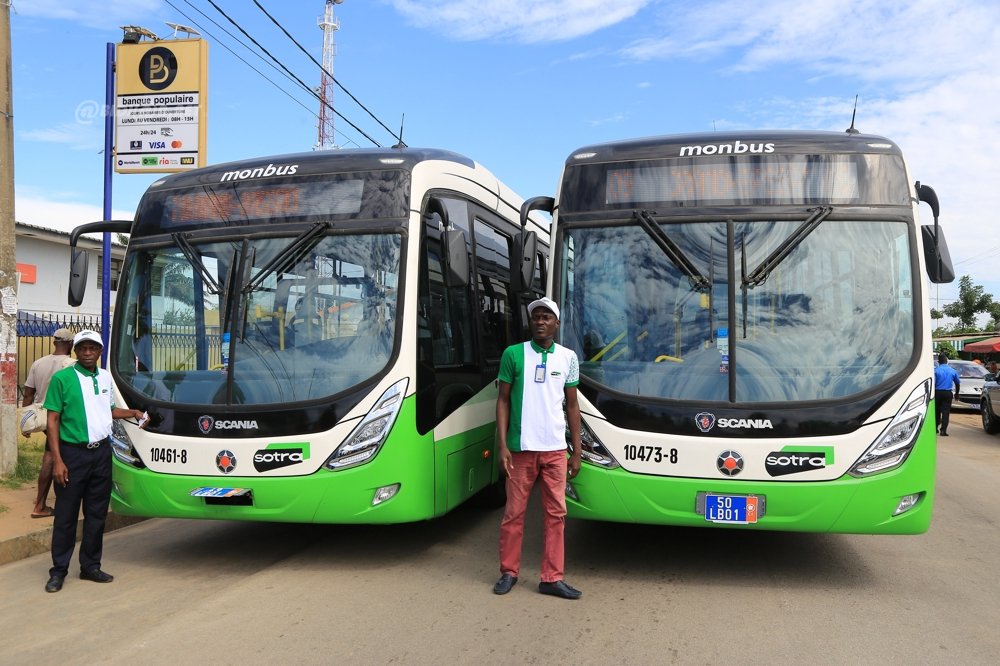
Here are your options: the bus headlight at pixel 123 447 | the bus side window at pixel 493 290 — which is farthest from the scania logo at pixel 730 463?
the bus headlight at pixel 123 447

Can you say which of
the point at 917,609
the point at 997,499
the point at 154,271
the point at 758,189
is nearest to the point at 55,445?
the point at 154,271

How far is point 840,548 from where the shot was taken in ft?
23.6

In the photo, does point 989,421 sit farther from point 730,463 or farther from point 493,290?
point 730,463

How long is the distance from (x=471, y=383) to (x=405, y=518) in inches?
63.5

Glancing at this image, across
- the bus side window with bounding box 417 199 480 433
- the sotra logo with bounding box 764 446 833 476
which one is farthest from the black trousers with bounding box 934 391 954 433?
the sotra logo with bounding box 764 446 833 476

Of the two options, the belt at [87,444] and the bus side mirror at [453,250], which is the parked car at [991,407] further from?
the belt at [87,444]

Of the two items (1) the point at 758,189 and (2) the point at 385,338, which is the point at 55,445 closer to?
(2) the point at 385,338

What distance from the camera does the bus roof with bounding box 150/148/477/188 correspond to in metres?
6.71

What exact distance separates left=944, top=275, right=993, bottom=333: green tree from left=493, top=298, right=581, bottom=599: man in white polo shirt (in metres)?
56.7

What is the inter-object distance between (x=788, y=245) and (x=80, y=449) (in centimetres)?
497

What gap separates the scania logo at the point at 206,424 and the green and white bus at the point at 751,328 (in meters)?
2.55

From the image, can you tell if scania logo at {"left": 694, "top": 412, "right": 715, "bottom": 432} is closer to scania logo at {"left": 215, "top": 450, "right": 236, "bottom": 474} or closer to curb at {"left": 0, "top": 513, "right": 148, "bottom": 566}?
scania logo at {"left": 215, "top": 450, "right": 236, "bottom": 474}

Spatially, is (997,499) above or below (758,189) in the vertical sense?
below

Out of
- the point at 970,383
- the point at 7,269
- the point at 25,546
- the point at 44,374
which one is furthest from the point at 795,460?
the point at 970,383
